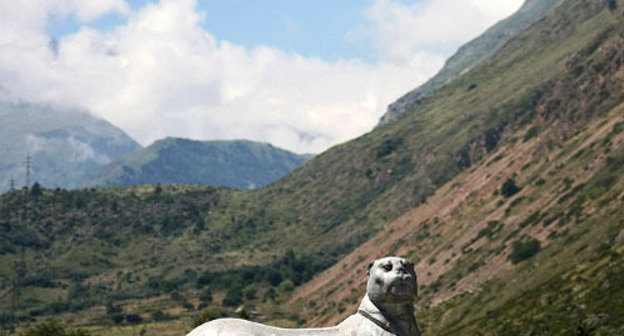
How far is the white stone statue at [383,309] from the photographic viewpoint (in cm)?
1802

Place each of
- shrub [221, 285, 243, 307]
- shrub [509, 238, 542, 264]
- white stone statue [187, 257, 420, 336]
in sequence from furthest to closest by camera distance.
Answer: shrub [221, 285, 243, 307] → shrub [509, 238, 542, 264] → white stone statue [187, 257, 420, 336]

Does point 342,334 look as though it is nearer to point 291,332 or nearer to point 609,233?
point 291,332

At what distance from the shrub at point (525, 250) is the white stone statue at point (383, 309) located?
85.6 metres

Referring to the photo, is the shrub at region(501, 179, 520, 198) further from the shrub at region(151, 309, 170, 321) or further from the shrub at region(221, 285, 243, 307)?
the shrub at region(221, 285, 243, 307)

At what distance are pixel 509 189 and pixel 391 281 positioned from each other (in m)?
113

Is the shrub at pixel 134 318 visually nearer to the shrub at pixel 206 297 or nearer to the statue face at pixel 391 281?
the shrub at pixel 206 297

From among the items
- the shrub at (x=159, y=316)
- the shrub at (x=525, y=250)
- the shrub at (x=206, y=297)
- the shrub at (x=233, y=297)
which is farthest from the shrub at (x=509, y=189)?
the shrub at (x=206, y=297)

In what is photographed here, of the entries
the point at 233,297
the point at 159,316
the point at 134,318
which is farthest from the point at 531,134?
the point at 134,318

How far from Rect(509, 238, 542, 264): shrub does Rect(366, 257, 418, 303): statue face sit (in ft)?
281

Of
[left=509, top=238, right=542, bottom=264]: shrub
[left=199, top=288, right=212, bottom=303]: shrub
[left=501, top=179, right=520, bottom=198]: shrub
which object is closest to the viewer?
[left=509, top=238, right=542, bottom=264]: shrub

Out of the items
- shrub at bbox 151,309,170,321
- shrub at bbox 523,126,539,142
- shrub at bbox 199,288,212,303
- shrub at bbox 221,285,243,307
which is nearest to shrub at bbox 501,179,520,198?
shrub at bbox 523,126,539,142

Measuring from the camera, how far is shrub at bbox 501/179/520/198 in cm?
12662

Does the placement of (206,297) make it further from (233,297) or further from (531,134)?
(531,134)

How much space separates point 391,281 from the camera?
18.0m
